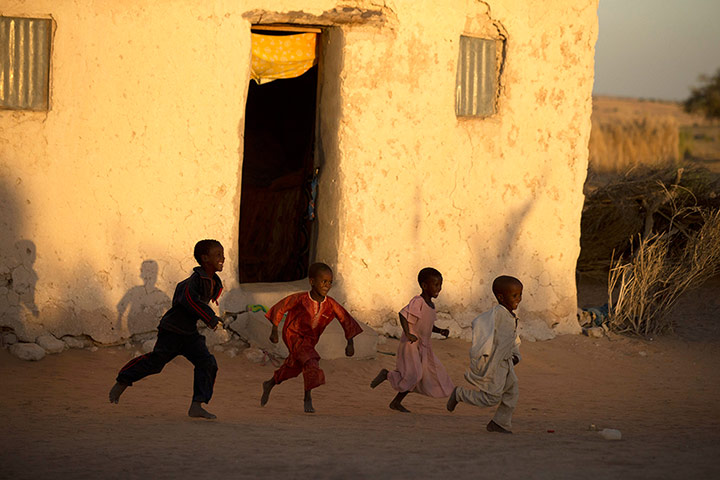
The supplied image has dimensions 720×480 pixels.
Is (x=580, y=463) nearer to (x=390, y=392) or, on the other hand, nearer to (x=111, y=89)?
(x=390, y=392)

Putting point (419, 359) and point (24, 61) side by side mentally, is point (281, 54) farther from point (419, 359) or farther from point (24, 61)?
point (419, 359)

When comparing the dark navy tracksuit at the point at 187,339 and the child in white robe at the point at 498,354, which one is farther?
the dark navy tracksuit at the point at 187,339

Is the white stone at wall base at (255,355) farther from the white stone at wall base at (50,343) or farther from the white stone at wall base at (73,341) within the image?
the white stone at wall base at (50,343)

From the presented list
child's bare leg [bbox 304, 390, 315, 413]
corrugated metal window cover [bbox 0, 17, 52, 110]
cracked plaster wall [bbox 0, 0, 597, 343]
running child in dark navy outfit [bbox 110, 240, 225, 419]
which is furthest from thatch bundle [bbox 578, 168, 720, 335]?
corrugated metal window cover [bbox 0, 17, 52, 110]

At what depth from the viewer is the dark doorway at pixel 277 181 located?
9.32m

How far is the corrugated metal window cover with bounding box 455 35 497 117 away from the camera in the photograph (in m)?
7.90

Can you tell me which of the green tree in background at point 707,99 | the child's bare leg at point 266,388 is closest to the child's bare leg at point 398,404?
the child's bare leg at point 266,388

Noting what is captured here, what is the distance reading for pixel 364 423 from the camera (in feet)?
17.5

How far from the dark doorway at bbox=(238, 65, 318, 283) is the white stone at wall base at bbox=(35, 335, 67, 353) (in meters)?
2.35

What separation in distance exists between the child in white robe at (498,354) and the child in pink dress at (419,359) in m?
0.74

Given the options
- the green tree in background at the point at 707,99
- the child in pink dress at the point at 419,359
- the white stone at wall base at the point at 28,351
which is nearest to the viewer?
the child in pink dress at the point at 419,359

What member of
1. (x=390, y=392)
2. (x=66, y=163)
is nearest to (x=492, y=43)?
(x=390, y=392)

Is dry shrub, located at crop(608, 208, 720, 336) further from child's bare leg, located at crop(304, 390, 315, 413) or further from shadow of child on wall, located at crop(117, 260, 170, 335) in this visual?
shadow of child on wall, located at crop(117, 260, 170, 335)

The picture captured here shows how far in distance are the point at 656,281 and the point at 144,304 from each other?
16.8ft
